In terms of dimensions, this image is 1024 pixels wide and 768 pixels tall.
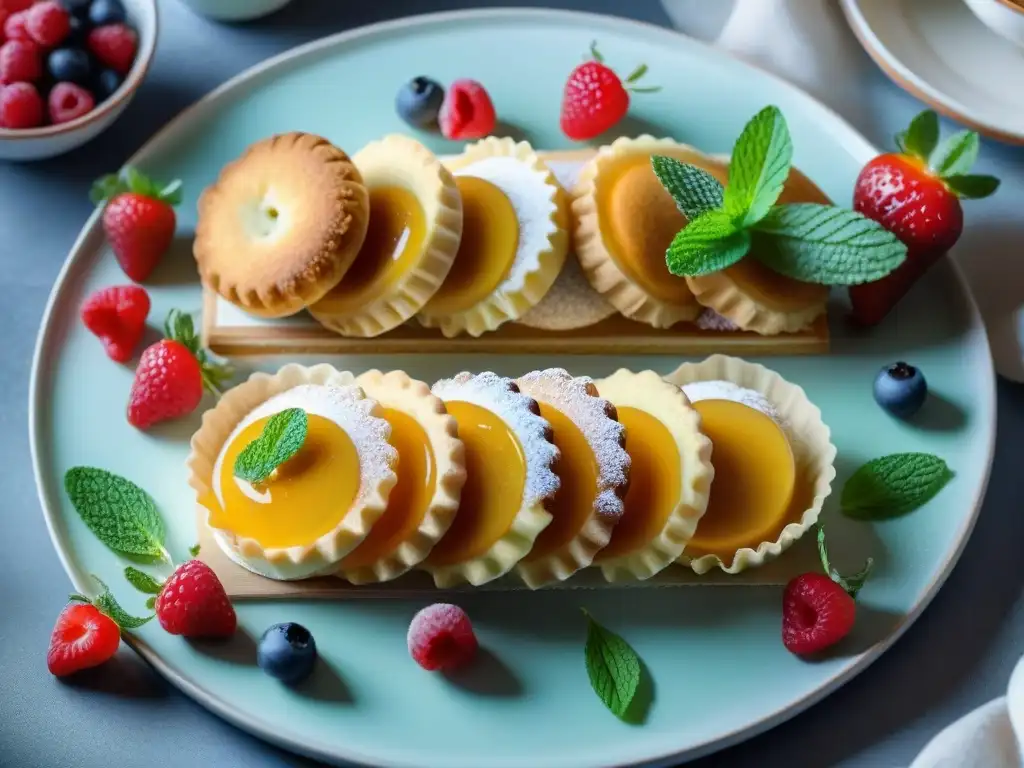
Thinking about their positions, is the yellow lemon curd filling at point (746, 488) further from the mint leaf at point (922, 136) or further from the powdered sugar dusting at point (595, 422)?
the mint leaf at point (922, 136)

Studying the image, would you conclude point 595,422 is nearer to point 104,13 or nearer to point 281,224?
point 281,224

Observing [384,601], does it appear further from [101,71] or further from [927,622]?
[101,71]

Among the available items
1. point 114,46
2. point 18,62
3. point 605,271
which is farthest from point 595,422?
point 18,62

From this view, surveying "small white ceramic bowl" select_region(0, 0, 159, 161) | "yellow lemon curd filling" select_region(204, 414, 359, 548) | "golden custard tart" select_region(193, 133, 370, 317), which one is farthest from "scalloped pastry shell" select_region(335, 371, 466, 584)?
"small white ceramic bowl" select_region(0, 0, 159, 161)

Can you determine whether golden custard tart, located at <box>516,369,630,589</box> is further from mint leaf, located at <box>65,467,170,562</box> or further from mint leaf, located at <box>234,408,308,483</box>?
mint leaf, located at <box>65,467,170,562</box>

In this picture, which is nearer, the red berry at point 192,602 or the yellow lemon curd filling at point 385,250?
the red berry at point 192,602

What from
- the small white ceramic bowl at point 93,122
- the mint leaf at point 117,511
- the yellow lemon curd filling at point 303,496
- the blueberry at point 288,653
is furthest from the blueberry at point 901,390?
the small white ceramic bowl at point 93,122
